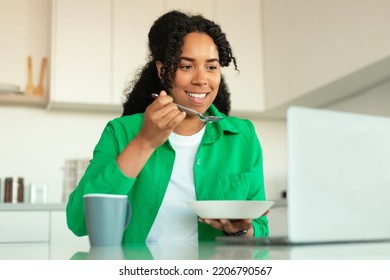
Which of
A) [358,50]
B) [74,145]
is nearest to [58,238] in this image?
[74,145]

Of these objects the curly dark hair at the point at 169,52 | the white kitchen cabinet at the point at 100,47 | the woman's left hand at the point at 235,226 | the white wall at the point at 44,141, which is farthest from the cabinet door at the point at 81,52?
the woman's left hand at the point at 235,226

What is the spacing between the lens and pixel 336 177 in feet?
2.45

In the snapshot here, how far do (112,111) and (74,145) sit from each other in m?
0.33

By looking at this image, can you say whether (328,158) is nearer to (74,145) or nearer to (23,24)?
(74,145)

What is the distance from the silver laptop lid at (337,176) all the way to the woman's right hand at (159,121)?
0.46 m

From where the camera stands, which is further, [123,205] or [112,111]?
[112,111]

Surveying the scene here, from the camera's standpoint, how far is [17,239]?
8.86 feet

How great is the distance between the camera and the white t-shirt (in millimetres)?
1340

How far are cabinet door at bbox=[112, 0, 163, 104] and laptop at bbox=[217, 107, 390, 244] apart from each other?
8.37ft

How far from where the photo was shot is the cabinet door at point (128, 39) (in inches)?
128

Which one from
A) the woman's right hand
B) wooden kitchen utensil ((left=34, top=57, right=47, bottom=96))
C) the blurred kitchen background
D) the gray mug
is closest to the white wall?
the blurred kitchen background

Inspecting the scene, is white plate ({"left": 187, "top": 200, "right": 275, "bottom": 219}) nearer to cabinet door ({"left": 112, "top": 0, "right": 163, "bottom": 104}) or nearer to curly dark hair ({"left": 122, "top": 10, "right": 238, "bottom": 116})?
curly dark hair ({"left": 122, "top": 10, "right": 238, "bottom": 116})

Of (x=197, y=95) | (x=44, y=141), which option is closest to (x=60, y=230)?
(x=44, y=141)
